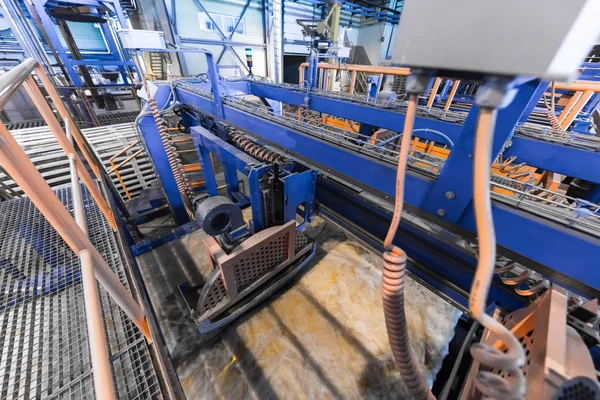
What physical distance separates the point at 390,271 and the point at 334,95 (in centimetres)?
311

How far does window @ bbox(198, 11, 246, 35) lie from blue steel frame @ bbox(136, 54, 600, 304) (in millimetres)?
8969

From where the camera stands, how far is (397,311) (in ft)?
2.65

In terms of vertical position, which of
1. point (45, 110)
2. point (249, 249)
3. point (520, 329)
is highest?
point (45, 110)

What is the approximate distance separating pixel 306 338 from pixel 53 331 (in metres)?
1.66

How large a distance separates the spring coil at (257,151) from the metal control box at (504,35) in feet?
4.51

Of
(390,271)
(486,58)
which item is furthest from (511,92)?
(390,271)

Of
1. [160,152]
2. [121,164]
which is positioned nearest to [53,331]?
[160,152]

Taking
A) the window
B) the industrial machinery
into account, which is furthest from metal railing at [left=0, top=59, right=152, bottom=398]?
the window

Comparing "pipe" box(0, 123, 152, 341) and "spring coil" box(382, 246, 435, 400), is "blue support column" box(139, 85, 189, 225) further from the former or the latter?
"spring coil" box(382, 246, 435, 400)

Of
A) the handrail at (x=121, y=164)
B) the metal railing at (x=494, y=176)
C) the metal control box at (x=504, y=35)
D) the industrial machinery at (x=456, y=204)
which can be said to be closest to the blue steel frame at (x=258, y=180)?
the industrial machinery at (x=456, y=204)

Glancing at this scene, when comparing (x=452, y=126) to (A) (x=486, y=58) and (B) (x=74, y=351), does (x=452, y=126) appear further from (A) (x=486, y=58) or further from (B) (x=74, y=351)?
(B) (x=74, y=351)

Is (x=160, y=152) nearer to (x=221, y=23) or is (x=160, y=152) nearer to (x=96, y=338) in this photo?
(x=96, y=338)

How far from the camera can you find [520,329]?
0.97m

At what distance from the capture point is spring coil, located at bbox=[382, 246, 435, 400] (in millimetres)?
791
